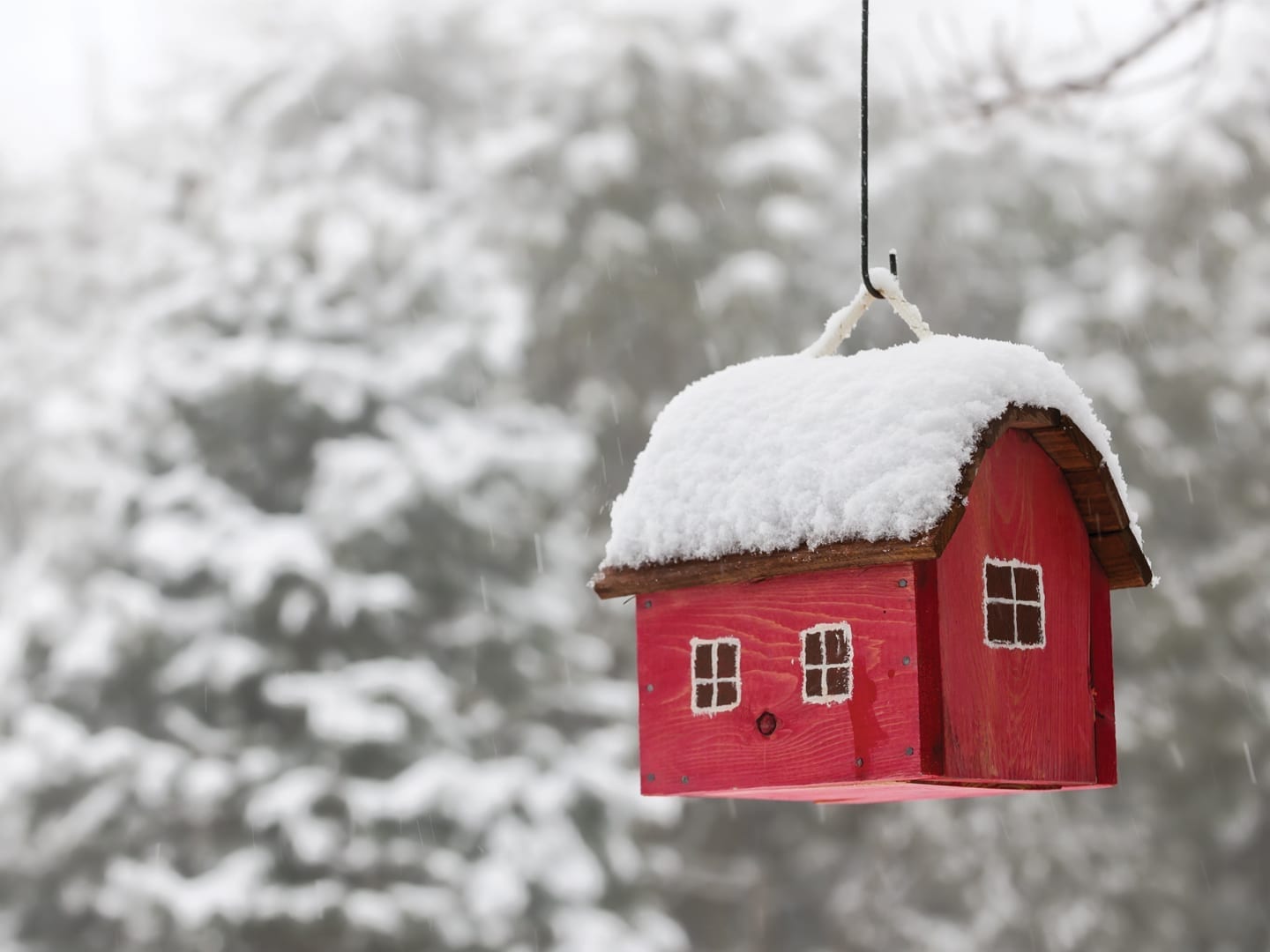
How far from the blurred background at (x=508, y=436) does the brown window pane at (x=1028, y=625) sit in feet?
18.6

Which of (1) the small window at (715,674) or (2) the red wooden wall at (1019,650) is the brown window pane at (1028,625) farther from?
(1) the small window at (715,674)

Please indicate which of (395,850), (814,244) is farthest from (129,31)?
(395,850)

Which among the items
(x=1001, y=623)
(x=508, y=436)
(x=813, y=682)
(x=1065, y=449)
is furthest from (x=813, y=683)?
(x=508, y=436)

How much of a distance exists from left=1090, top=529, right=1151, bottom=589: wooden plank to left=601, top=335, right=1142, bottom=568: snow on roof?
157 mm

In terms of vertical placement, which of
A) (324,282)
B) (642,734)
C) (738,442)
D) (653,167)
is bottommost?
(642,734)

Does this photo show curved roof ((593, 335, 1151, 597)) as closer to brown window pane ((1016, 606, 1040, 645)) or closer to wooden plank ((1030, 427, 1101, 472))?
wooden plank ((1030, 427, 1101, 472))

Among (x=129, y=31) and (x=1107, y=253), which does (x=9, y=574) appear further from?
(x=1107, y=253)

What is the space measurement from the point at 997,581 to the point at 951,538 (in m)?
0.23

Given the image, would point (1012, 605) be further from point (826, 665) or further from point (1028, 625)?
point (826, 665)

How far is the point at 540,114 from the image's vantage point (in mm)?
9820

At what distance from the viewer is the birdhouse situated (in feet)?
7.06

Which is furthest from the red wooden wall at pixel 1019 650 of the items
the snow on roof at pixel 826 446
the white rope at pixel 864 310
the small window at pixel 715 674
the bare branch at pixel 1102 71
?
the bare branch at pixel 1102 71

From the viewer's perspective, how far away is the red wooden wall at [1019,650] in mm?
2227

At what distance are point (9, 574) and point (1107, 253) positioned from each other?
6.91m
